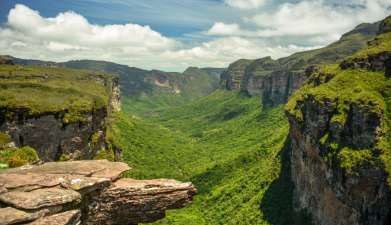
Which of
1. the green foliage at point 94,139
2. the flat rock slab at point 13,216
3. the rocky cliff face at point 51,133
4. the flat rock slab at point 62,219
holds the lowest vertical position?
the green foliage at point 94,139

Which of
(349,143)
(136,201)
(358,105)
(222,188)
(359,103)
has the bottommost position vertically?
(222,188)

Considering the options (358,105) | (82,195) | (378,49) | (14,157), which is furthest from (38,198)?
(378,49)

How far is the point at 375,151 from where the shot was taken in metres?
61.8

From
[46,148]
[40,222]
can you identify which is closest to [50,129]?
[46,148]

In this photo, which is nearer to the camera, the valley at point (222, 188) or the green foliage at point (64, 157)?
the valley at point (222, 188)

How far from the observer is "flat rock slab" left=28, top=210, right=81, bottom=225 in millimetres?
18812

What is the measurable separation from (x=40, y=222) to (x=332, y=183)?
61.9 m

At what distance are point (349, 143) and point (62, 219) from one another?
57.4m

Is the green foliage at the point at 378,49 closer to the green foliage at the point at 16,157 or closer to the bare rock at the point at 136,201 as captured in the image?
the green foliage at the point at 16,157

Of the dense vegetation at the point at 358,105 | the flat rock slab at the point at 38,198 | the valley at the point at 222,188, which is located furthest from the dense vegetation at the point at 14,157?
the dense vegetation at the point at 358,105

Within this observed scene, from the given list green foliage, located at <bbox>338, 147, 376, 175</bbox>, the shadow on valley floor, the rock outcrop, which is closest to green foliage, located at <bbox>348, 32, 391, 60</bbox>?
the rock outcrop

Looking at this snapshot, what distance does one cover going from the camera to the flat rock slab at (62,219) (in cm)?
1881

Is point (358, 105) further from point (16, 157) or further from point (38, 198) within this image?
point (38, 198)

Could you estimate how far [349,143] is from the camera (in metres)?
67.4
